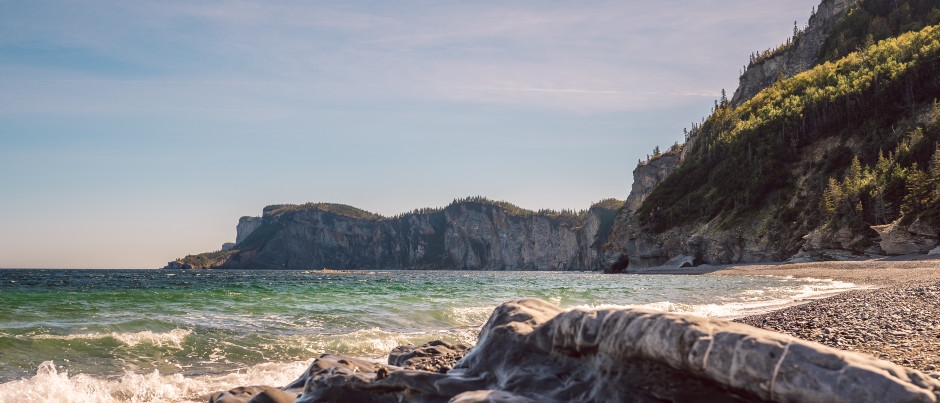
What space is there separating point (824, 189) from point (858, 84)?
23162 mm

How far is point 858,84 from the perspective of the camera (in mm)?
87688

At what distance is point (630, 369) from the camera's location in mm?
4082

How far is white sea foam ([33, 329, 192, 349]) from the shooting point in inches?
522

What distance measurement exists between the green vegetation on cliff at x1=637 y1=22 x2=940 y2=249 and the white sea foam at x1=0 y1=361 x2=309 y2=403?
61.4m

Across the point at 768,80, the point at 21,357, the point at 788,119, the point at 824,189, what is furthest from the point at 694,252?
the point at 21,357

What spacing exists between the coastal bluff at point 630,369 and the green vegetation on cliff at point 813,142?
62528 mm

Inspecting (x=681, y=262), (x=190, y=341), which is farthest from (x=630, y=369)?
(x=681, y=262)

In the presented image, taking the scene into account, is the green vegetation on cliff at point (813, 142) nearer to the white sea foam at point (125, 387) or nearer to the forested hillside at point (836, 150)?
the forested hillside at point (836, 150)

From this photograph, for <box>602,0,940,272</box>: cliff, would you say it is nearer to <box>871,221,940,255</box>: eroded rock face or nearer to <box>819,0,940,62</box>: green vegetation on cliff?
<box>871,221,940,255</box>: eroded rock face

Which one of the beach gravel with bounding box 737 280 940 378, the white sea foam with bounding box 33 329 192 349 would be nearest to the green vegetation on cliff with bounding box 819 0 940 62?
the beach gravel with bounding box 737 280 940 378

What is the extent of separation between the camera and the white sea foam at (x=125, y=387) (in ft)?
28.7

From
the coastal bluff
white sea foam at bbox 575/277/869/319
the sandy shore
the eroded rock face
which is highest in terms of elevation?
the eroded rock face

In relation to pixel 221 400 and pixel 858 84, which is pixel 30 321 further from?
pixel 858 84

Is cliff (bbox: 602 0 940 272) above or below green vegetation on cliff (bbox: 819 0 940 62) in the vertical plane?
below
